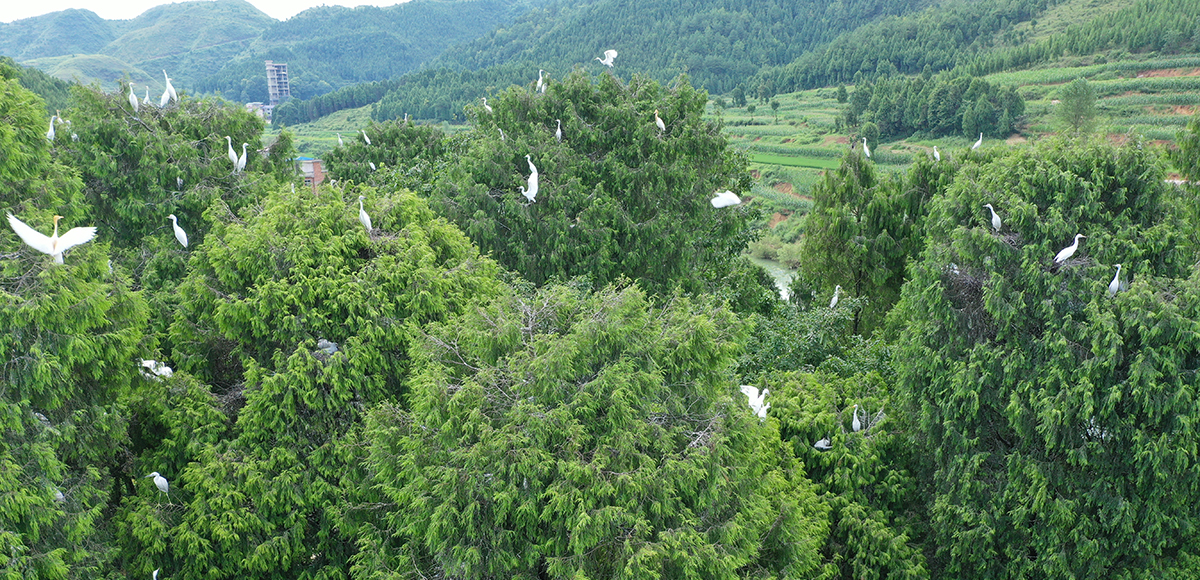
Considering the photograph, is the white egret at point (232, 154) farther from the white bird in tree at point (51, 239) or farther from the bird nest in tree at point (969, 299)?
the bird nest in tree at point (969, 299)

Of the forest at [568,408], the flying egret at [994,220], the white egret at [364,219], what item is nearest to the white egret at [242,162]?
the forest at [568,408]

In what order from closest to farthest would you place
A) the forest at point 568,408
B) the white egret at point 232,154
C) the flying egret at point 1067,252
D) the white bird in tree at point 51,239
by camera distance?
the forest at point 568,408 < the white bird in tree at point 51,239 < the flying egret at point 1067,252 < the white egret at point 232,154

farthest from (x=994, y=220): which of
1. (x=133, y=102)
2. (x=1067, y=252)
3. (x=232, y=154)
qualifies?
(x=133, y=102)

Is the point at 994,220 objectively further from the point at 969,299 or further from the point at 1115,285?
the point at 1115,285

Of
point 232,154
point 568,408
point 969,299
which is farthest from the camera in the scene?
point 232,154

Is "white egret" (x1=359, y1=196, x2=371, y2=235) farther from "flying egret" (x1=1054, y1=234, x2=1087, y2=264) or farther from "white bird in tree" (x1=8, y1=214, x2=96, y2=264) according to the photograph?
"flying egret" (x1=1054, y1=234, x2=1087, y2=264)
